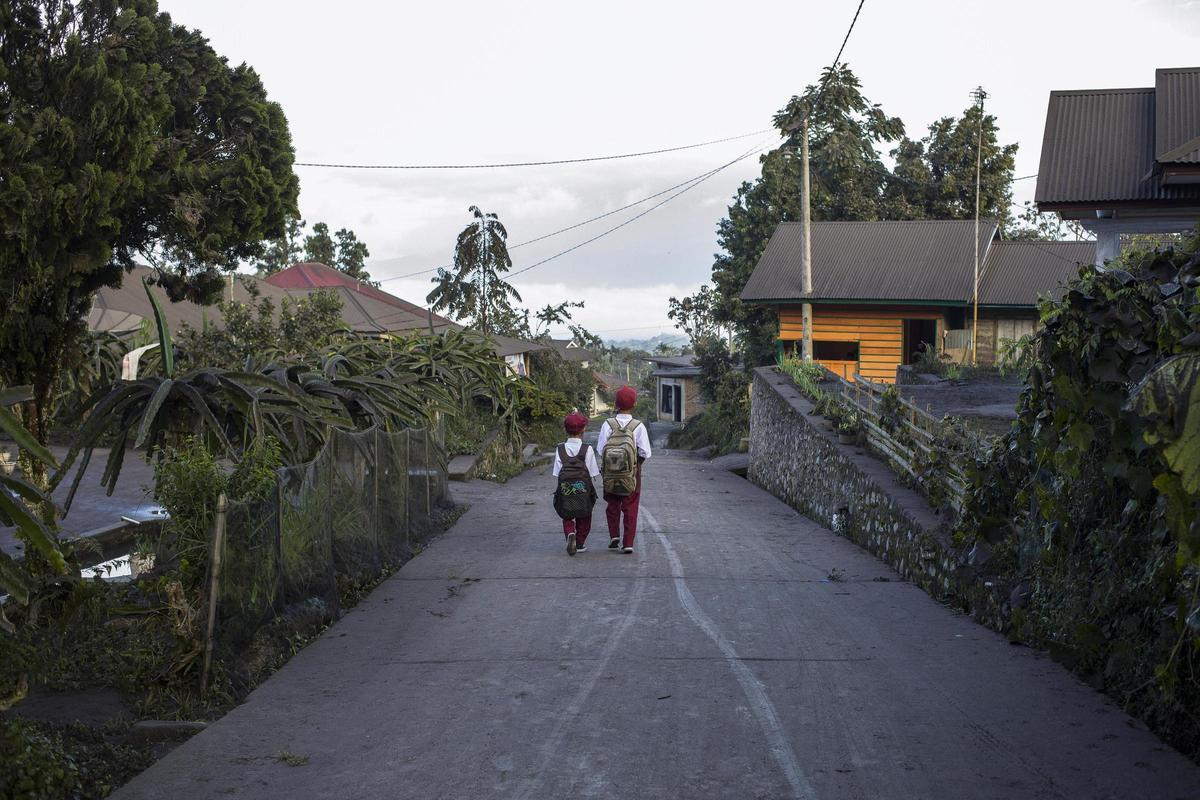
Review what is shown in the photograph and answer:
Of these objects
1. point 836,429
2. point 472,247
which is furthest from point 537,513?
point 472,247

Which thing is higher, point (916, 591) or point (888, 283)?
point (888, 283)

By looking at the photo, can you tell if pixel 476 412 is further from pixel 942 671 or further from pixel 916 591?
pixel 942 671

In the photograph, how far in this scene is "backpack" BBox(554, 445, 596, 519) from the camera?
12.0m

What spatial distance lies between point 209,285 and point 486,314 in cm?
3099

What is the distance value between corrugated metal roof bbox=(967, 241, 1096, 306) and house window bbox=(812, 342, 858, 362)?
4.58m

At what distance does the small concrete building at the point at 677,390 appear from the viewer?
70.1 m

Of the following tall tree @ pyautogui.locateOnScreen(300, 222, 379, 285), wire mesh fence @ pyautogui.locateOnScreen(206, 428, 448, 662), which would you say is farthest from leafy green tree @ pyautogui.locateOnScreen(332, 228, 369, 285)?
wire mesh fence @ pyautogui.locateOnScreen(206, 428, 448, 662)

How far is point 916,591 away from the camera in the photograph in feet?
34.5

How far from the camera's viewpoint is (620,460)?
12.0 m

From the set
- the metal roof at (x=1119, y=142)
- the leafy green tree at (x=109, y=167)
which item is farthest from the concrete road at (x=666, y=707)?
the metal roof at (x=1119, y=142)

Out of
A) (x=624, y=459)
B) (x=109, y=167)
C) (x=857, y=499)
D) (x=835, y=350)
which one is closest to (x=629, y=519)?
(x=624, y=459)

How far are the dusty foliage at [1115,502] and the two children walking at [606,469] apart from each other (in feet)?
14.5

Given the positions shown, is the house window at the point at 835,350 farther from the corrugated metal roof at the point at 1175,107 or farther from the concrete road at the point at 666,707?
the concrete road at the point at 666,707

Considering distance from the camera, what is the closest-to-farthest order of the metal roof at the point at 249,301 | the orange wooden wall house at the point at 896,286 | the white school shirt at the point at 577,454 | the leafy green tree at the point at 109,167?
the leafy green tree at the point at 109,167 < the white school shirt at the point at 577,454 < the metal roof at the point at 249,301 < the orange wooden wall house at the point at 896,286
